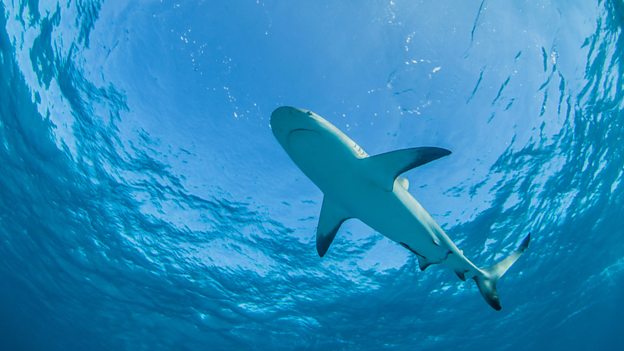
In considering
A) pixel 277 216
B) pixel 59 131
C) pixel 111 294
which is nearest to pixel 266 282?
pixel 277 216

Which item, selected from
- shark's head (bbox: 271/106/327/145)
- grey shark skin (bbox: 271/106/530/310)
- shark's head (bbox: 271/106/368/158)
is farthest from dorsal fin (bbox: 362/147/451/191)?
shark's head (bbox: 271/106/327/145)

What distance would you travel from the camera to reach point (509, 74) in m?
8.36

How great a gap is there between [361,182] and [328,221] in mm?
975

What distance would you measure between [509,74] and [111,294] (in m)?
24.0

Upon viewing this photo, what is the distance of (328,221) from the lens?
4852 mm

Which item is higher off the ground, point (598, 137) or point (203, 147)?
point (598, 137)

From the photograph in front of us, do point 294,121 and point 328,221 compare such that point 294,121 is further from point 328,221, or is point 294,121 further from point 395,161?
point 328,221

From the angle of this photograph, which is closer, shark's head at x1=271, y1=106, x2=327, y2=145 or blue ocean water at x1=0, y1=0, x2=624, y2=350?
shark's head at x1=271, y1=106, x2=327, y2=145

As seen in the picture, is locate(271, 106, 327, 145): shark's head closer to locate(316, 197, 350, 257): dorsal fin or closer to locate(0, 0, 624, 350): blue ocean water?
locate(316, 197, 350, 257): dorsal fin

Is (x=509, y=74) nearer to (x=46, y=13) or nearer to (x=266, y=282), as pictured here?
(x=46, y=13)

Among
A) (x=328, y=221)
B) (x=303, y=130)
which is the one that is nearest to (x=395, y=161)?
(x=303, y=130)

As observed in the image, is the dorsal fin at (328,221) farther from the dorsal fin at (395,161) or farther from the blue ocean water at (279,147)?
the blue ocean water at (279,147)

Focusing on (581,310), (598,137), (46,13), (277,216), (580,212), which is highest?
(581,310)

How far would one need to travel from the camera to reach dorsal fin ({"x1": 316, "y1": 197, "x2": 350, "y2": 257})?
4664 millimetres
